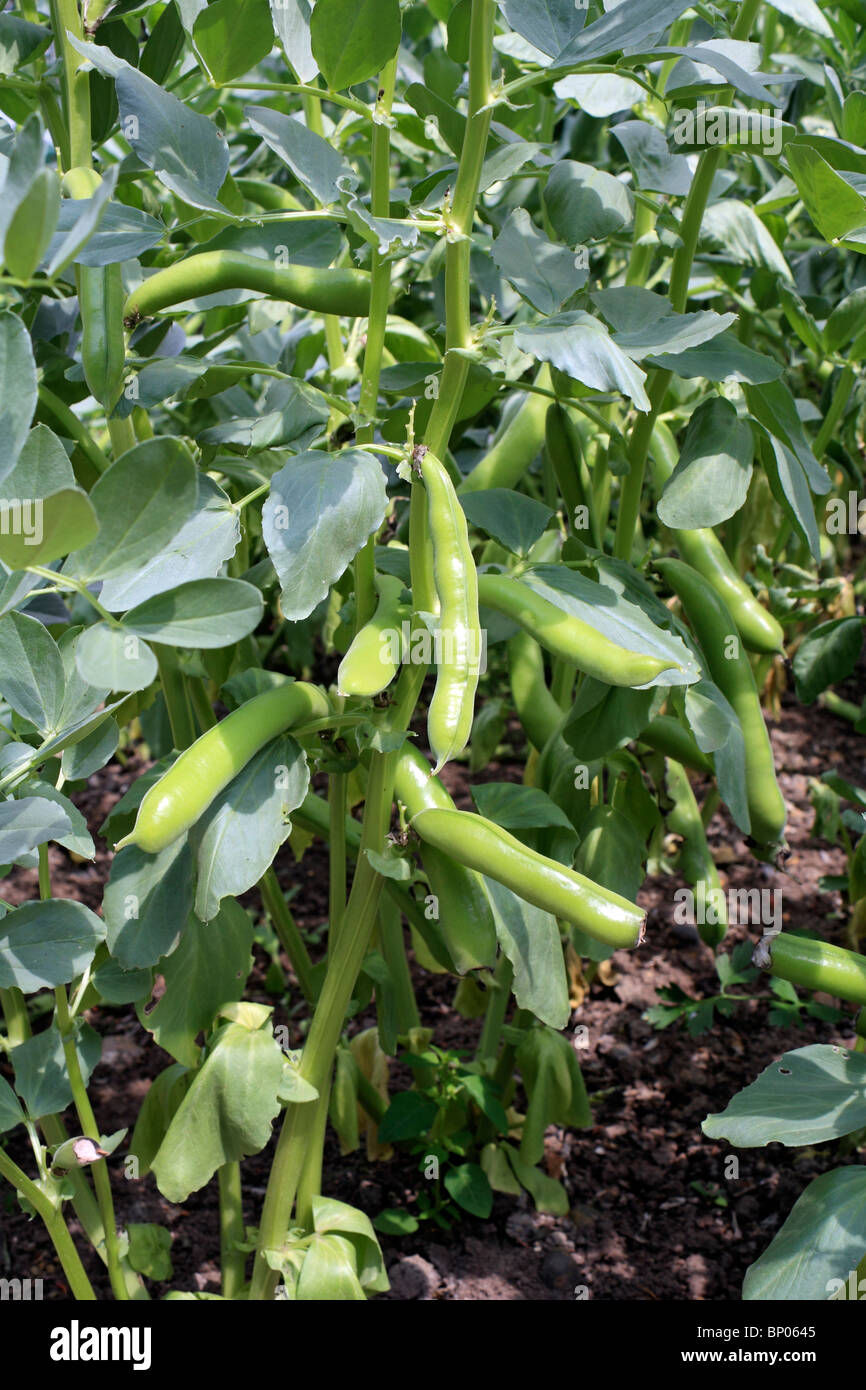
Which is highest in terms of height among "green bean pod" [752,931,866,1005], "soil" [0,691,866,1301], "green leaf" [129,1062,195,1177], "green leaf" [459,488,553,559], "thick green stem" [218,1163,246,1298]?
"green leaf" [459,488,553,559]

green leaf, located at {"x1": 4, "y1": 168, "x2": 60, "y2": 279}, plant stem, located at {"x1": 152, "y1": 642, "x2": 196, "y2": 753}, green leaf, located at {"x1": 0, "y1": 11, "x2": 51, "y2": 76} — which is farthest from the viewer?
plant stem, located at {"x1": 152, "y1": 642, "x2": 196, "y2": 753}

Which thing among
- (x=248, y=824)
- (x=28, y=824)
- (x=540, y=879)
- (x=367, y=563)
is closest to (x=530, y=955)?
(x=540, y=879)

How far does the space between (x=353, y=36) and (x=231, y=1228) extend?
4.60 ft

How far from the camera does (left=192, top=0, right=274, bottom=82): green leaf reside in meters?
1.17

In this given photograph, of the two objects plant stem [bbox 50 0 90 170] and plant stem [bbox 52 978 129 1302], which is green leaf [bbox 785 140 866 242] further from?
plant stem [bbox 52 978 129 1302]

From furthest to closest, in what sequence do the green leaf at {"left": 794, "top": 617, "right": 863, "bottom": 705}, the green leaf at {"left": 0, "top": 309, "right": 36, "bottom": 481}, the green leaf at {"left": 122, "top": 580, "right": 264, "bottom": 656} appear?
the green leaf at {"left": 794, "top": 617, "right": 863, "bottom": 705}, the green leaf at {"left": 122, "top": 580, "right": 264, "bottom": 656}, the green leaf at {"left": 0, "top": 309, "right": 36, "bottom": 481}

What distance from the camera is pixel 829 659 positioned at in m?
1.92

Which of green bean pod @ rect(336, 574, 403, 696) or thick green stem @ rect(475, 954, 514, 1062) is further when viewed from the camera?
thick green stem @ rect(475, 954, 514, 1062)

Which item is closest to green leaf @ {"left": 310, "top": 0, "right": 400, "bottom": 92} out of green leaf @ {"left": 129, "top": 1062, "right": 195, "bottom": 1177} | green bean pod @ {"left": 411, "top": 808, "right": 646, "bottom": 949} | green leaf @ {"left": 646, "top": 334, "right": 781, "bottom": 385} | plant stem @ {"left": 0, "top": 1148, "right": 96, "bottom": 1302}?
green leaf @ {"left": 646, "top": 334, "right": 781, "bottom": 385}

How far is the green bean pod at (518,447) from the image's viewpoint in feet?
5.46

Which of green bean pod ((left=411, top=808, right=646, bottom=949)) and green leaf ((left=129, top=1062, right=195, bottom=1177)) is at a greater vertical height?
green bean pod ((left=411, top=808, right=646, bottom=949))

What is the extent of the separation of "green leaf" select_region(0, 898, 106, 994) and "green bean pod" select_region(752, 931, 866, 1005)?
73 cm

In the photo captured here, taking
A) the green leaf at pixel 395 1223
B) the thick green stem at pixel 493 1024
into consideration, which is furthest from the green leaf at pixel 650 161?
the green leaf at pixel 395 1223
